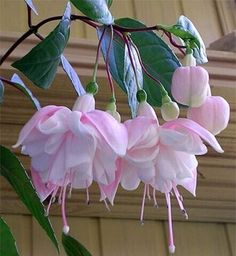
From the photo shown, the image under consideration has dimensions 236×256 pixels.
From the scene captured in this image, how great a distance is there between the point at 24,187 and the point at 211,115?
18 cm

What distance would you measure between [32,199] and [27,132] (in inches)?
4.4

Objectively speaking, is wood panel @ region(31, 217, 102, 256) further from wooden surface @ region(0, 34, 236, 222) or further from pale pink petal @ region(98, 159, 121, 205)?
pale pink petal @ region(98, 159, 121, 205)

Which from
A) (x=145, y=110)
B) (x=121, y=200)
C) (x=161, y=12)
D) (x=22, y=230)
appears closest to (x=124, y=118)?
(x=121, y=200)

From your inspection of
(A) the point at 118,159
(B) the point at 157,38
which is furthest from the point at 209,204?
(A) the point at 118,159

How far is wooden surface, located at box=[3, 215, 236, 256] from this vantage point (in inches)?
38.9

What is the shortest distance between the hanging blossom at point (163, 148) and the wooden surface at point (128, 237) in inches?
21.6

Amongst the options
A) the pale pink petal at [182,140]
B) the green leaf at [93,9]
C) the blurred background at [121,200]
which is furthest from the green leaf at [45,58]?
the blurred background at [121,200]

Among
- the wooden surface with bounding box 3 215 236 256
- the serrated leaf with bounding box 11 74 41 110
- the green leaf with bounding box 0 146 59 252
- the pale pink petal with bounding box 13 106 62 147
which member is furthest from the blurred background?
the pale pink petal with bounding box 13 106 62 147

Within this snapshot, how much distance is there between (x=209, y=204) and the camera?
3.40 feet

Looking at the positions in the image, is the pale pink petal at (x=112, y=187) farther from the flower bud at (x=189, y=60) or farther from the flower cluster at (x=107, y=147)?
the flower bud at (x=189, y=60)

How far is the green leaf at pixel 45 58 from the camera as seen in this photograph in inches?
Answer: 21.4

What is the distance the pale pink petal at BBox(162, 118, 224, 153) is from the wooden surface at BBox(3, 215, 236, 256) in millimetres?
575

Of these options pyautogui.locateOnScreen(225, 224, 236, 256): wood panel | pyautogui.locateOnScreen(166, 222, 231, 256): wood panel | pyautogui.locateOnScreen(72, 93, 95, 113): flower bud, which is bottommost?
pyautogui.locateOnScreen(225, 224, 236, 256): wood panel

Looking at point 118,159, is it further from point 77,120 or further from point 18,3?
point 18,3
